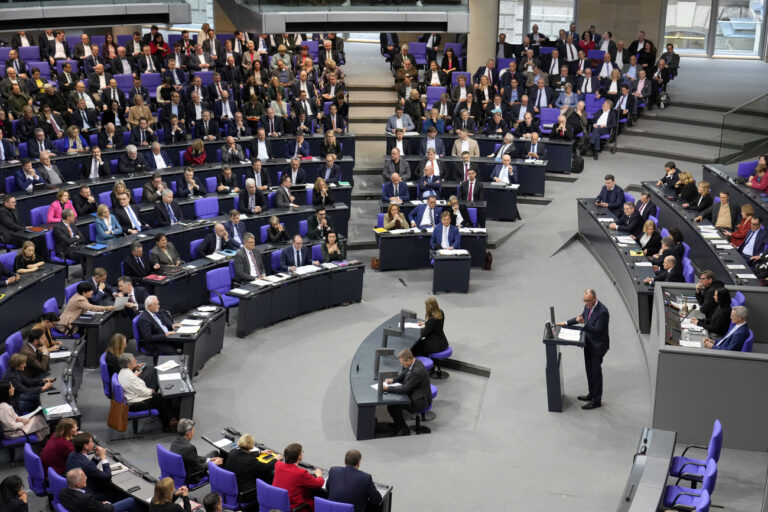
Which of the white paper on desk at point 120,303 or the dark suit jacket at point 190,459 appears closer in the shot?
the dark suit jacket at point 190,459

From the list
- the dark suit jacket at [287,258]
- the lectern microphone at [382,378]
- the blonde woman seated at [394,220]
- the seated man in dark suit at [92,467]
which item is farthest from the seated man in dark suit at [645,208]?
the seated man in dark suit at [92,467]

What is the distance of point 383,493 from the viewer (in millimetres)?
8859

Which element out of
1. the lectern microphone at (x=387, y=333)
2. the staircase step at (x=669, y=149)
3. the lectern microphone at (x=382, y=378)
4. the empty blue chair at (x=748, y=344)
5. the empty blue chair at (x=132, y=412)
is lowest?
the empty blue chair at (x=132, y=412)

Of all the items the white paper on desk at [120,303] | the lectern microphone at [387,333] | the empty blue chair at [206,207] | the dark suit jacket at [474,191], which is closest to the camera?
the lectern microphone at [387,333]

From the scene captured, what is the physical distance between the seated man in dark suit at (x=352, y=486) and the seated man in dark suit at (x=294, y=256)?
6.27 metres

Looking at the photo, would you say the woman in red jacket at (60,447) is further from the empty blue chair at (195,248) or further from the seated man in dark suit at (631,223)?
the seated man in dark suit at (631,223)

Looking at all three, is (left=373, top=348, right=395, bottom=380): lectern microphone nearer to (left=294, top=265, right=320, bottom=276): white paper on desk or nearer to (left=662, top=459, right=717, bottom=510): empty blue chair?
(left=294, top=265, right=320, bottom=276): white paper on desk

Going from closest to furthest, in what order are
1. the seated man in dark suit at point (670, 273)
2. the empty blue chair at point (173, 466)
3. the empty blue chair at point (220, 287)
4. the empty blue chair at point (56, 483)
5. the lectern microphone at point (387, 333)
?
the empty blue chair at point (56, 483)
the empty blue chair at point (173, 466)
the lectern microphone at point (387, 333)
the seated man in dark suit at point (670, 273)
the empty blue chair at point (220, 287)

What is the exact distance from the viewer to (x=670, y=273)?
42.1 ft

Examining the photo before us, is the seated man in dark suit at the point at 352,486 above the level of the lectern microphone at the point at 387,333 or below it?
below

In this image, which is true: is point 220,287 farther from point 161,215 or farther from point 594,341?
point 594,341

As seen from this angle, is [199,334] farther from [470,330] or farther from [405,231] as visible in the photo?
[405,231]

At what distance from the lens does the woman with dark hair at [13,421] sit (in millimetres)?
9938

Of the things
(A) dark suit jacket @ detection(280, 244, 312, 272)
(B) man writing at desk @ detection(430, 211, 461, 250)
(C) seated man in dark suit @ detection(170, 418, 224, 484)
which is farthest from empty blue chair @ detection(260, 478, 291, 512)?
(B) man writing at desk @ detection(430, 211, 461, 250)
